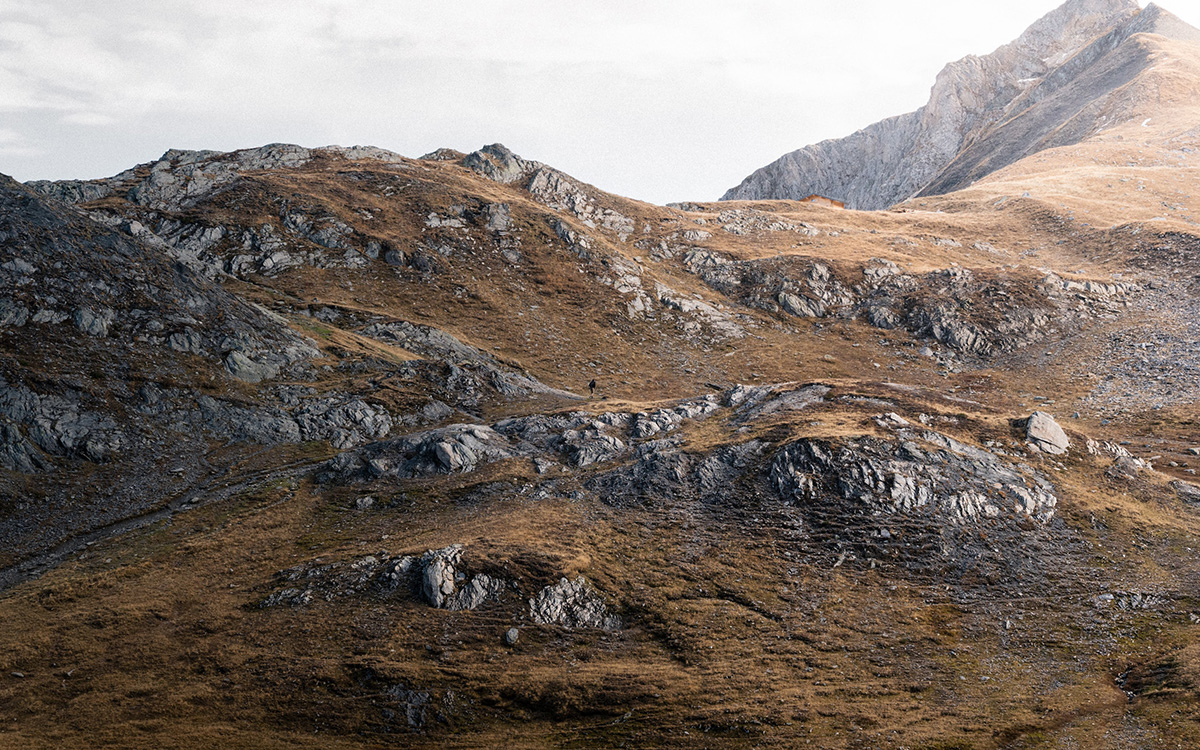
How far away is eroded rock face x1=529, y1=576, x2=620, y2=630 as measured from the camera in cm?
2995

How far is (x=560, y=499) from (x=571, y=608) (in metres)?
9.94

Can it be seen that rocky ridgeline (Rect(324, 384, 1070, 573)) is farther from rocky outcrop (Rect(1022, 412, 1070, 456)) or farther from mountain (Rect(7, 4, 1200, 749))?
mountain (Rect(7, 4, 1200, 749))

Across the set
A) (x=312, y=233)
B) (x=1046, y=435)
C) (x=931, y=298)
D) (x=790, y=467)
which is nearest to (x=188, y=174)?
(x=312, y=233)

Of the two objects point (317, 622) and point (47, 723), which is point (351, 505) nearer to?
point (317, 622)

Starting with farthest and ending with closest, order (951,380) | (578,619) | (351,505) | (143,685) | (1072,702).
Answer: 1. (951,380)
2. (351,505)
3. (578,619)
4. (143,685)
5. (1072,702)

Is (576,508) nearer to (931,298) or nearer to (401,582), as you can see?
(401,582)

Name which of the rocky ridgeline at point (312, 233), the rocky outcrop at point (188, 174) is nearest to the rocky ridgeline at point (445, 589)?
the rocky ridgeline at point (312, 233)

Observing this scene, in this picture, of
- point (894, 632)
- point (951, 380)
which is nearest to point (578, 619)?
point (894, 632)

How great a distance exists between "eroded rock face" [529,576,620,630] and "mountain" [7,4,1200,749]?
14 centimetres

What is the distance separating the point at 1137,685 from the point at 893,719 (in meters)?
9.44

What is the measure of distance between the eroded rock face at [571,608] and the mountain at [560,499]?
14 centimetres

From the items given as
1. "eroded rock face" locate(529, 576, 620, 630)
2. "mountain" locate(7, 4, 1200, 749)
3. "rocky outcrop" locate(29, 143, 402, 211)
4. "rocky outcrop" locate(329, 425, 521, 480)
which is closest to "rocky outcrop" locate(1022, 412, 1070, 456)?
"mountain" locate(7, 4, 1200, 749)

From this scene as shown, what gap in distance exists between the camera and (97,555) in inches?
1393

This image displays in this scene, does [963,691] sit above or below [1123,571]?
below
